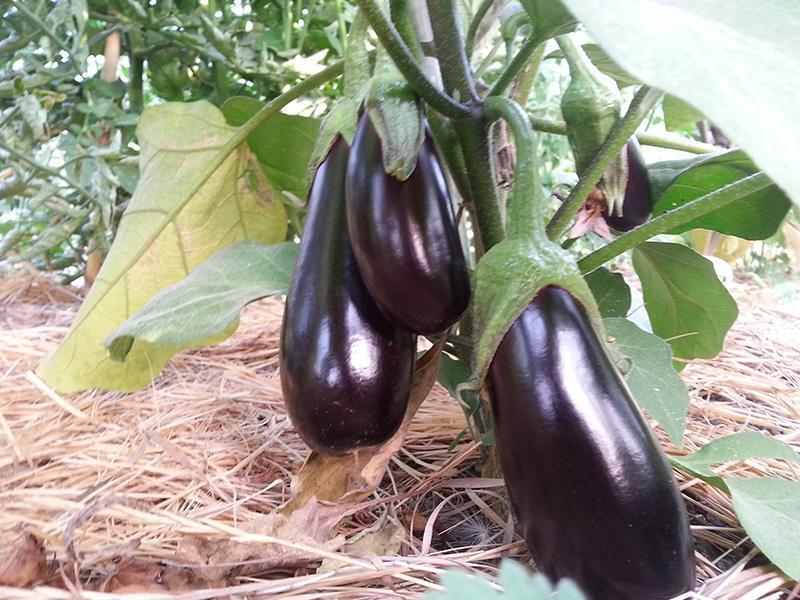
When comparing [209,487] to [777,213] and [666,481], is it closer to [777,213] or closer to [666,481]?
[666,481]

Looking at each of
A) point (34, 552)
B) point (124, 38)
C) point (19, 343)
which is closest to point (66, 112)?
point (124, 38)

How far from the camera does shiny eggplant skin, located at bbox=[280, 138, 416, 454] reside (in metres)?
0.47

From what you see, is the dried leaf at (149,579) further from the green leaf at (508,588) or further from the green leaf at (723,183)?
the green leaf at (723,183)

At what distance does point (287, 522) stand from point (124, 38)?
1288 mm

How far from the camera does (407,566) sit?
0.45 meters

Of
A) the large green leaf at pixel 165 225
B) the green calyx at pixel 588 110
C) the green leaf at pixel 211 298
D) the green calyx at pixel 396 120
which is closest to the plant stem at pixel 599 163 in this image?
the green calyx at pixel 588 110

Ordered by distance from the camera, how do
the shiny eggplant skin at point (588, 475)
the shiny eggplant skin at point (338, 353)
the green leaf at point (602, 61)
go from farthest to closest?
1. the green leaf at point (602, 61)
2. the shiny eggplant skin at point (338, 353)
3. the shiny eggplant skin at point (588, 475)

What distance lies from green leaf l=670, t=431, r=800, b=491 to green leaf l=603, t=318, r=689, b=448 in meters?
0.02

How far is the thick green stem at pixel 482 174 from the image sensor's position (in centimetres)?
52

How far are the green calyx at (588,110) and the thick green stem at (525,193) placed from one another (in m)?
0.11

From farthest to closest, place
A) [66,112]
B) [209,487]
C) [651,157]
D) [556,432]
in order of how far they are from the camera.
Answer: [66,112] < [651,157] < [209,487] < [556,432]

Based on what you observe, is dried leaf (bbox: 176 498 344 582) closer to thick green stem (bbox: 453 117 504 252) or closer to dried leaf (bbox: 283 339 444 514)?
dried leaf (bbox: 283 339 444 514)

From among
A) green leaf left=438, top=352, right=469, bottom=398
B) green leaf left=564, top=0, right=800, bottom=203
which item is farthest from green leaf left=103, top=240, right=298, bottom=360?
green leaf left=564, top=0, right=800, bottom=203

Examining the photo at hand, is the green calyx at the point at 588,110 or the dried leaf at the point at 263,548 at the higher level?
the green calyx at the point at 588,110
